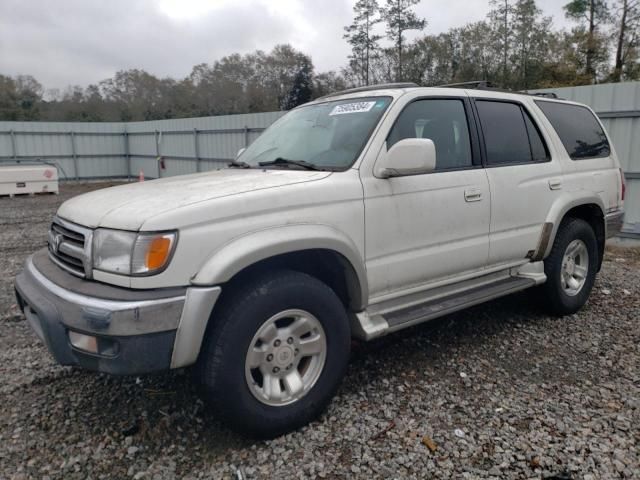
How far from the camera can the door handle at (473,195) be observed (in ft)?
11.6

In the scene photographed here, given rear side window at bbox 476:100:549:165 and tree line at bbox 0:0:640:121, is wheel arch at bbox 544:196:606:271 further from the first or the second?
tree line at bbox 0:0:640:121

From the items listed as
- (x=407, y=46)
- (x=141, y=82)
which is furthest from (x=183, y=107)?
(x=407, y=46)

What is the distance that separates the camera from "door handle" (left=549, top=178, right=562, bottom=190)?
421 centimetres

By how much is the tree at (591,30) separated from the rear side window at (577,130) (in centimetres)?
2952

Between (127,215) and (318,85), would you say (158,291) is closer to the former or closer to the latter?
(127,215)

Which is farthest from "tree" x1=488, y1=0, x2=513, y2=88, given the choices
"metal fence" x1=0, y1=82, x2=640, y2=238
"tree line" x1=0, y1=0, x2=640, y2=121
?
"metal fence" x1=0, y1=82, x2=640, y2=238

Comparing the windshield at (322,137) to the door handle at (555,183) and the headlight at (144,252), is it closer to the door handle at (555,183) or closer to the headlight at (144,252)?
the headlight at (144,252)

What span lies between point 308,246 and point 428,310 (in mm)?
1106

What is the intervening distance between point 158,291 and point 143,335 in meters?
0.21

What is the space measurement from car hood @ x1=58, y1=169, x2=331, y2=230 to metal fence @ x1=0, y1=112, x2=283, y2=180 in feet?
40.9

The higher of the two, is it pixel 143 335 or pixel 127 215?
pixel 127 215

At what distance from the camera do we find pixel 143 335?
2.27 m

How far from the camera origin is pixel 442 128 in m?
3.63

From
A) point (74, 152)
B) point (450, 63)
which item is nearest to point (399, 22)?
point (450, 63)
